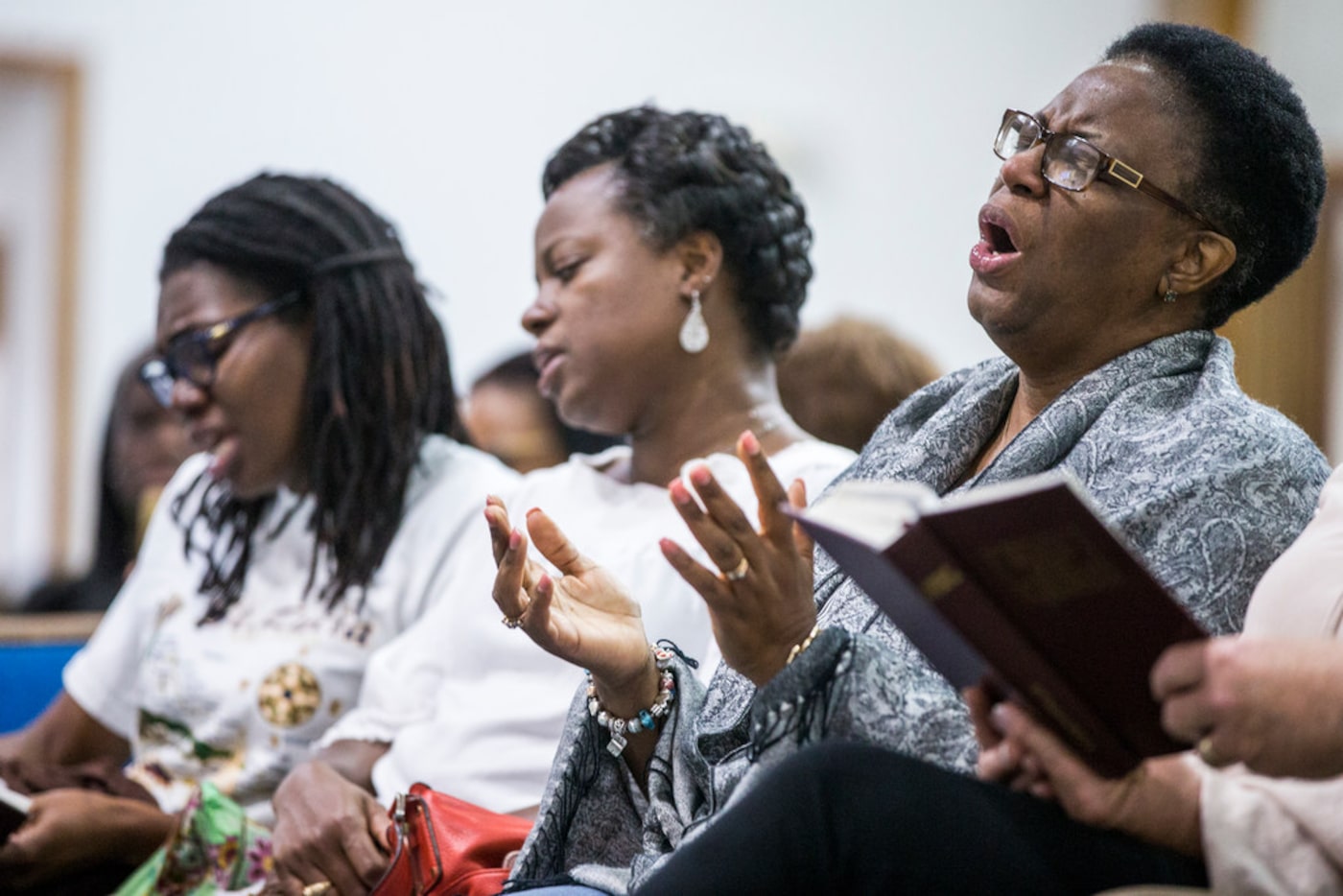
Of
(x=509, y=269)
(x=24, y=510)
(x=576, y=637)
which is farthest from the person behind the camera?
(x=24, y=510)

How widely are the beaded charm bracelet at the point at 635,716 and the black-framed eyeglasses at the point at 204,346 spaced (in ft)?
3.42

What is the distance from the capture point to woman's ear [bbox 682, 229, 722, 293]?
2090 millimetres

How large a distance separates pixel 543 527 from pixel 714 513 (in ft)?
0.93

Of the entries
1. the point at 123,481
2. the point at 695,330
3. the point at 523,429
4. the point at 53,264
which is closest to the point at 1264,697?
the point at 695,330

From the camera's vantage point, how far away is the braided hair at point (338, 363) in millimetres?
2307

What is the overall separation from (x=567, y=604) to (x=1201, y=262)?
2.41 ft

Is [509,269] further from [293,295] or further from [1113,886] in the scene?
[1113,886]

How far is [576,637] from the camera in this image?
56.1 inches

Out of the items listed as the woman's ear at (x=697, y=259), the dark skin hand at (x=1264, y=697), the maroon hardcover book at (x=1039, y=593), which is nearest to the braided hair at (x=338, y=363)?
the woman's ear at (x=697, y=259)

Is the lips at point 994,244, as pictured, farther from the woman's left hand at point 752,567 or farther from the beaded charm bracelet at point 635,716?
the beaded charm bracelet at point 635,716

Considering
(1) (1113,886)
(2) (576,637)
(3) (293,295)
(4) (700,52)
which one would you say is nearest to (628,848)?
(2) (576,637)

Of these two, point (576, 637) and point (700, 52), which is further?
point (700, 52)

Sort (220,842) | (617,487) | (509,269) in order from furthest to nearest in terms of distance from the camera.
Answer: (509,269)
(617,487)
(220,842)

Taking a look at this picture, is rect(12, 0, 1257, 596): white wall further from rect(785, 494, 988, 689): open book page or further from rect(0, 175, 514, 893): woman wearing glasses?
rect(785, 494, 988, 689): open book page
